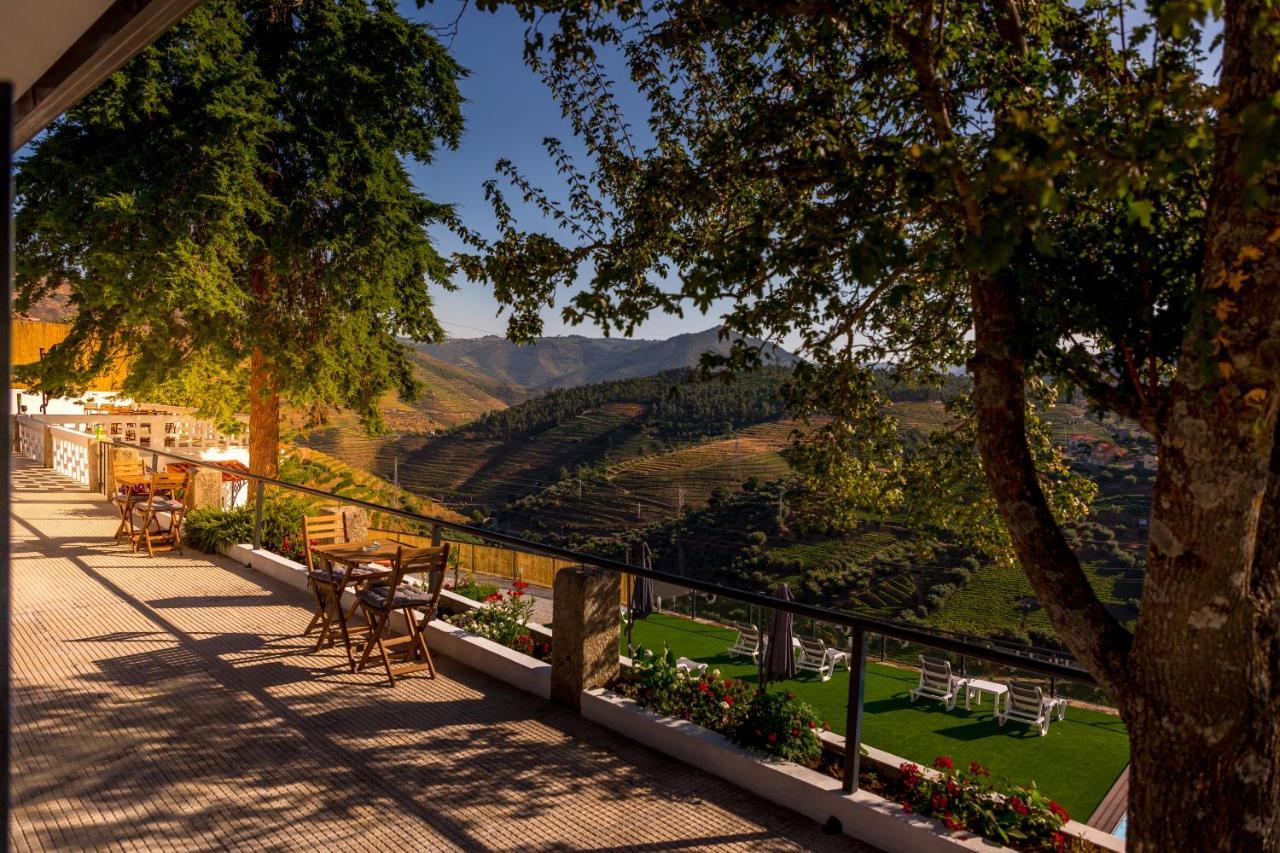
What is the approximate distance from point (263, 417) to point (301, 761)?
9879mm

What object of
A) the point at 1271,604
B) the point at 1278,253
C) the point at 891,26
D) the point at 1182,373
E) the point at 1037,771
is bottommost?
the point at 1037,771

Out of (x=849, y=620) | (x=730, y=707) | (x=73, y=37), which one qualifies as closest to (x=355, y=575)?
(x=730, y=707)

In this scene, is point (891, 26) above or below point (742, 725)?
above

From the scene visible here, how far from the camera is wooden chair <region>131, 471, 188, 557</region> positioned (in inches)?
353

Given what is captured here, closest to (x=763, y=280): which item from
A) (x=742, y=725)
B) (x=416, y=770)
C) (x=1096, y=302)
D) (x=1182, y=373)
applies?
(x=1096, y=302)

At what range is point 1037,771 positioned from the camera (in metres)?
16.5

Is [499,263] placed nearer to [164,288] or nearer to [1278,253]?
[1278,253]

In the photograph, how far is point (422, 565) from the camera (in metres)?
5.65

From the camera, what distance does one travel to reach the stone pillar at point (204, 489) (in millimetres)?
9945

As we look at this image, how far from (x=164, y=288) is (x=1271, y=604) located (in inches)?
470

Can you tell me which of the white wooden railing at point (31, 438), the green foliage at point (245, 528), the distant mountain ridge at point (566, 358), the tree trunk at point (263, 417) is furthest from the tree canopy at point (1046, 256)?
the distant mountain ridge at point (566, 358)

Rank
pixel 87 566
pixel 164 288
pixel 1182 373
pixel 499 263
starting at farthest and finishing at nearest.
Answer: pixel 164 288, pixel 87 566, pixel 499 263, pixel 1182 373

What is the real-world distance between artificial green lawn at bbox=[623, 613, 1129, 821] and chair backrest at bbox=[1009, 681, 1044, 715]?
583mm

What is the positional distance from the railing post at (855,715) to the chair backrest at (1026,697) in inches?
666
